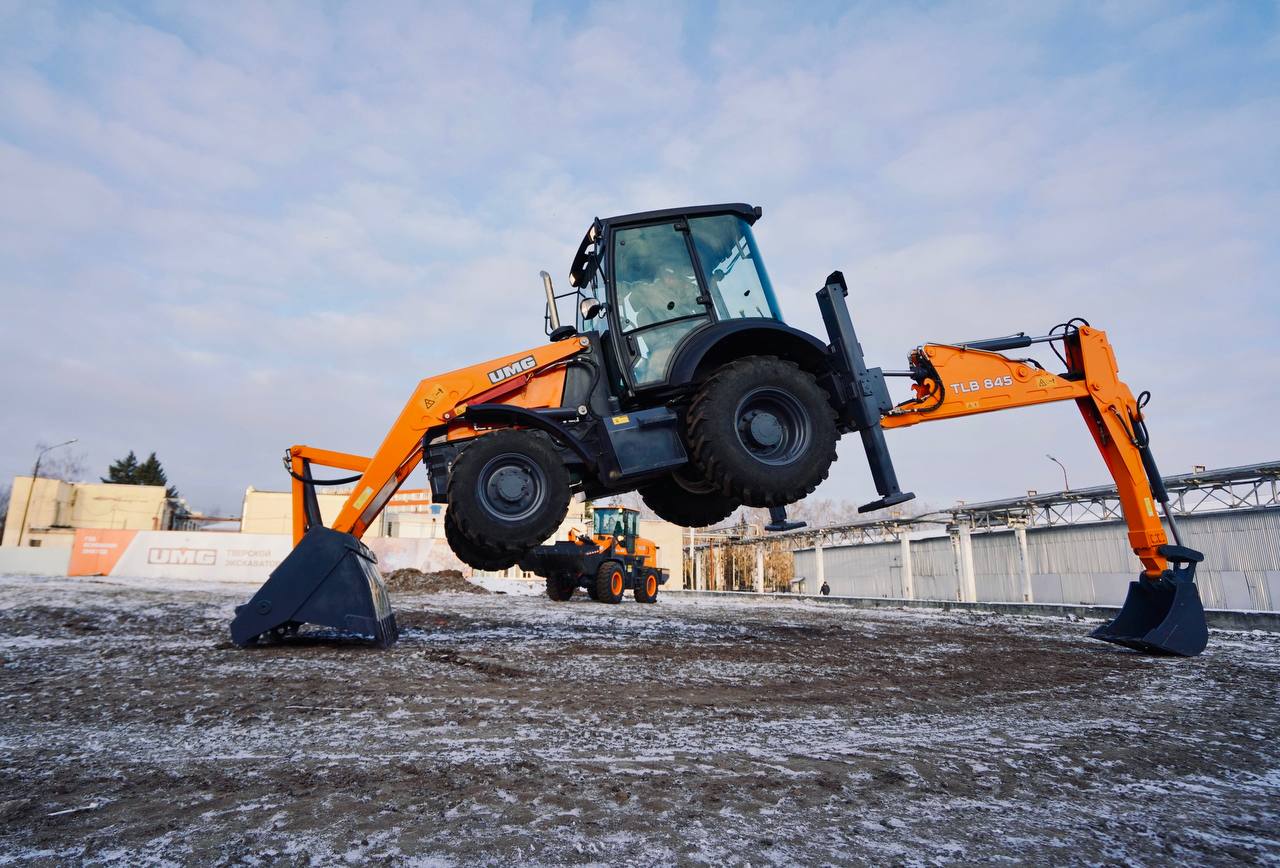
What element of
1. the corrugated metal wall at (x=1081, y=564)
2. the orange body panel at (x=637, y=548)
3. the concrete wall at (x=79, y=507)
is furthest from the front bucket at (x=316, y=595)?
the concrete wall at (x=79, y=507)

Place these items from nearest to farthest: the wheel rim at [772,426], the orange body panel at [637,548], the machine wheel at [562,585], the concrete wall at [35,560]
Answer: the wheel rim at [772,426]
the machine wheel at [562,585]
the orange body panel at [637,548]
the concrete wall at [35,560]

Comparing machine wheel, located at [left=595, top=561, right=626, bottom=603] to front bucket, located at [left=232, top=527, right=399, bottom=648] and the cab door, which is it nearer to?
front bucket, located at [left=232, top=527, right=399, bottom=648]

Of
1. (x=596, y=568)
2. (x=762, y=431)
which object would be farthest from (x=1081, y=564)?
(x=762, y=431)

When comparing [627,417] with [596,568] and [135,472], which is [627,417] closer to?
[596,568]

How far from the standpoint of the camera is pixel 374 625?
17.7 feet

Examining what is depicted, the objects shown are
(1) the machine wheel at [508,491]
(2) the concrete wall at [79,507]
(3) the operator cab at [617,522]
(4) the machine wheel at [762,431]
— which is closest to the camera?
(1) the machine wheel at [508,491]

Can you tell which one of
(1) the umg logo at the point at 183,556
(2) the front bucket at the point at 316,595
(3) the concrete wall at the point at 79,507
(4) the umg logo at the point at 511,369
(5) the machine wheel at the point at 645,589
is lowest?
(5) the machine wheel at the point at 645,589

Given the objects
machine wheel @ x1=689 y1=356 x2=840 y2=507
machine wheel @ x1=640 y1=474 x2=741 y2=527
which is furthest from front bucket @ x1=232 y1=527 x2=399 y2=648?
machine wheel @ x1=689 y1=356 x2=840 y2=507

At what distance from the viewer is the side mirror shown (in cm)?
554

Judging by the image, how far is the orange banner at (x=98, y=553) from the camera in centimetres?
2688

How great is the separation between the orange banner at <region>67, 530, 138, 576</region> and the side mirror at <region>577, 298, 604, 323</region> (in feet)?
94.8

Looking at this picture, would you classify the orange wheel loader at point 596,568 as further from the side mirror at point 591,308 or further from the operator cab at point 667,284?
the operator cab at point 667,284

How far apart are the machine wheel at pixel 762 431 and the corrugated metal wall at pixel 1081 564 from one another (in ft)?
61.6

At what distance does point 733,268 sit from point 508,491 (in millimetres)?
2500
